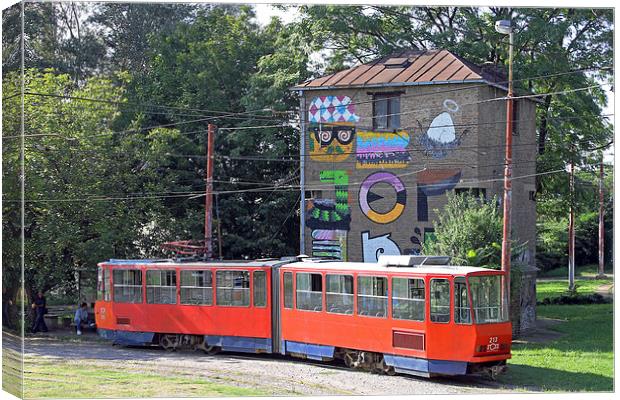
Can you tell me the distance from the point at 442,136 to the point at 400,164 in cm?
146

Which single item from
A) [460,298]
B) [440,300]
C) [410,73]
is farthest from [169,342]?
[410,73]

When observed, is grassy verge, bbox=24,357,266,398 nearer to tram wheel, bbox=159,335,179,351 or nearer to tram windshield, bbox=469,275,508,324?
tram wheel, bbox=159,335,179,351

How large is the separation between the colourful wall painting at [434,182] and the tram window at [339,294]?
662 centimetres

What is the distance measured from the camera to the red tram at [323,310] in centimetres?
2158

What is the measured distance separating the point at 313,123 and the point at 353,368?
30.4 feet

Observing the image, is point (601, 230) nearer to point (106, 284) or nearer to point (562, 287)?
point (562, 287)

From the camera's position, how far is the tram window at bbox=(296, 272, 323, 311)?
24469 millimetres

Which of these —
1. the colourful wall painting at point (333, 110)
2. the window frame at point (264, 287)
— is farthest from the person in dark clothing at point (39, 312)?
the colourful wall painting at point (333, 110)

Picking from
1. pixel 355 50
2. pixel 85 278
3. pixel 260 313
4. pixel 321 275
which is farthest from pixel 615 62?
pixel 85 278

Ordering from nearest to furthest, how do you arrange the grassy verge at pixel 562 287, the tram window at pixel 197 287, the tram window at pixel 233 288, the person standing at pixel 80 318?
1. the tram window at pixel 233 288
2. the tram window at pixel 197 287
3. the person standing at pixel 80 318
4. the grassy verge at pixel 562 287

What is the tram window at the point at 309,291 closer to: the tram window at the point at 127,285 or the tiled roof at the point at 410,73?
the tram window at the point at 127,285

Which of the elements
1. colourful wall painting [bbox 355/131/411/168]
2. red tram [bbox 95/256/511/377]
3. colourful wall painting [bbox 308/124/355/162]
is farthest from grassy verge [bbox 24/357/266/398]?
colourful wall painting [bbox 355/131/411/168]

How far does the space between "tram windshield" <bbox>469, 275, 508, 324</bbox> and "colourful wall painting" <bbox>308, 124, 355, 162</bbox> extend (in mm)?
9173

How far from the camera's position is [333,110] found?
30.4 meters
